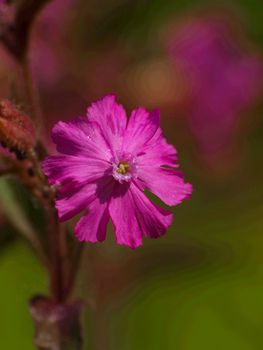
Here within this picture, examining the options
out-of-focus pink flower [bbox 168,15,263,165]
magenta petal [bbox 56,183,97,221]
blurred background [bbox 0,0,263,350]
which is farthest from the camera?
out-of-focus pink flower [bbox 168,15,263,165]

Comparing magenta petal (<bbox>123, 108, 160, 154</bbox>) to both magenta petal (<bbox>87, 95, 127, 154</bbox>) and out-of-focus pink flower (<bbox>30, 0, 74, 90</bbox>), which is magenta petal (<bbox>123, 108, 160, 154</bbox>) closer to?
magenta petal (<bbox>87, 95, 127, 154</bbox>)

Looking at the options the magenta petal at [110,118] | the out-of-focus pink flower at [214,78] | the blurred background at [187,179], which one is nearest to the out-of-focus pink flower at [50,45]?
the blurred background at [187,179]

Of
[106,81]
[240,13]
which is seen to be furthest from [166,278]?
[240,13]

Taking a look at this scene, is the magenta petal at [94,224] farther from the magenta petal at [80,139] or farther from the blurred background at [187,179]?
the blurred background at [187,179]

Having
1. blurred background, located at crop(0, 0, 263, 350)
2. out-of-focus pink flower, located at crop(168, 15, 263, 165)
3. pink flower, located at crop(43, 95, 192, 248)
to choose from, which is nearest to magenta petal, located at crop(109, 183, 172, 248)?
pink flower, located at crop(43, 95, 192, 248)

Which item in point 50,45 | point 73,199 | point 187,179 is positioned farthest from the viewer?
point 187,179

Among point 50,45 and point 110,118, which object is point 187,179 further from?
point 110,118

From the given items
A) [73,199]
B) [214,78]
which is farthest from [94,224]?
[214,78]
